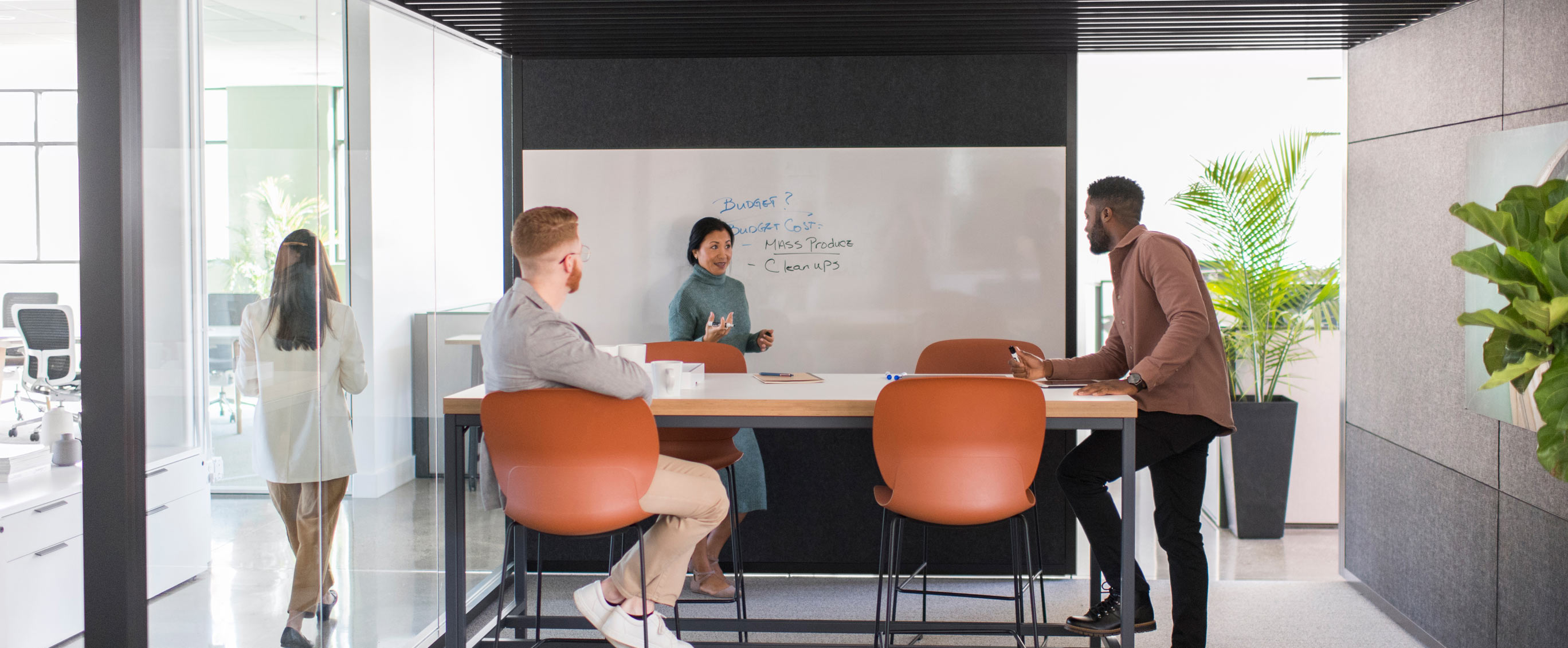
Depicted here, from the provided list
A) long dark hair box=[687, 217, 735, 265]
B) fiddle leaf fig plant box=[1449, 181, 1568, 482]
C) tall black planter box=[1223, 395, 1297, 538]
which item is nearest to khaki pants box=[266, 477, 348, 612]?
long dark hair box=[687, 217, 735, 265]

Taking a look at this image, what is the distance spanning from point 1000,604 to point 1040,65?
2.22 metres

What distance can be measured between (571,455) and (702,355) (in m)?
1.15

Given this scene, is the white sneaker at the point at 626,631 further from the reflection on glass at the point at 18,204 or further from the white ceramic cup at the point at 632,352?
the reflection on glass at the point at 18,204

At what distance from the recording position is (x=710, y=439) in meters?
3.35

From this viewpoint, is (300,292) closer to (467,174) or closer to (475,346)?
(475,346)

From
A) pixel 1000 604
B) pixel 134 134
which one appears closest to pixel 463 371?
pixel 134 134

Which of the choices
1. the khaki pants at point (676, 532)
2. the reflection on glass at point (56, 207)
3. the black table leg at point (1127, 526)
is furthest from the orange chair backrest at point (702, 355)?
the reflection on glass at point (56, 207)

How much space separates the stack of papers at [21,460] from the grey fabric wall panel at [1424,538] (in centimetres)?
482

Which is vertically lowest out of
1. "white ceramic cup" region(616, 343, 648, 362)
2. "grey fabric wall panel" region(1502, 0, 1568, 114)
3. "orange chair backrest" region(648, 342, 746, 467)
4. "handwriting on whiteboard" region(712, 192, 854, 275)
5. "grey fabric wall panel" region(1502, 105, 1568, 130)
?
"orange chair backrest" region(648, 342, 746, 467)

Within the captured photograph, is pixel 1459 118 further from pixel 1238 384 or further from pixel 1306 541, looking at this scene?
pixel 1306 541

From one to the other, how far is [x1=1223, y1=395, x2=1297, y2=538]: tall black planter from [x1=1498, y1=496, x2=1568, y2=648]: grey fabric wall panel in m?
1.77

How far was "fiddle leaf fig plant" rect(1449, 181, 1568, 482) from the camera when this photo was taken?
191cm

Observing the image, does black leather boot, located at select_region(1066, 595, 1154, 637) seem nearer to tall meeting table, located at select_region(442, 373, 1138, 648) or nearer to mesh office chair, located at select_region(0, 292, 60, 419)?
tall meeting table, located at select_region(442, 373, 1138, 648)

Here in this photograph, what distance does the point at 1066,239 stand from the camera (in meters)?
4.07
